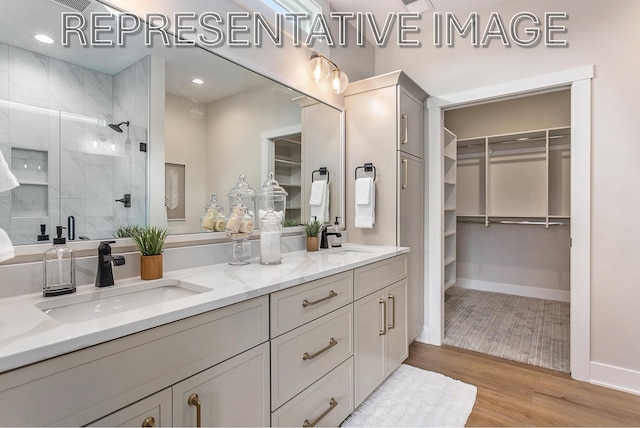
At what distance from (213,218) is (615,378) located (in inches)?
109

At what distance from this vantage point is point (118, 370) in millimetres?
785

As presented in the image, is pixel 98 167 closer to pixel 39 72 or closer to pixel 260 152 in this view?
pixel 39 72

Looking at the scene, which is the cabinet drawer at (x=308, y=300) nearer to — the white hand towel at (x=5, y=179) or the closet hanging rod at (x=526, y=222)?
the white hand towel at (x=5, y=179)

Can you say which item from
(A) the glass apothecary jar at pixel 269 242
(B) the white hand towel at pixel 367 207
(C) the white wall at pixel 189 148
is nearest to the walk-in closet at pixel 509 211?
(B) the white hand towel at pixel 367 207

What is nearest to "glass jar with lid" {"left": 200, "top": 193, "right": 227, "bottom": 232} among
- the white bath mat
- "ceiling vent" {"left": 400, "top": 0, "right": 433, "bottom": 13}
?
the white bath mat

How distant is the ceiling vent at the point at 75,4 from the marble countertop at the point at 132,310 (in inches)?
42.4

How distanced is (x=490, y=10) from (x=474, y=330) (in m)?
2.81

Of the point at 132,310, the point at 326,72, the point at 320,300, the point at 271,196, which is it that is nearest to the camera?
the point at 132,310

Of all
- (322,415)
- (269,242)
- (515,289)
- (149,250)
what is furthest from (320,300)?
(515,289)

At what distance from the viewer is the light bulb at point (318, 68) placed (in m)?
2.32

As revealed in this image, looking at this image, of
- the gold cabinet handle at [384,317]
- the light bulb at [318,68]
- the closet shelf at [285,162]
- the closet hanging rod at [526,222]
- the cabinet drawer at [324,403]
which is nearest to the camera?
the cabinet drawer at [324,403]

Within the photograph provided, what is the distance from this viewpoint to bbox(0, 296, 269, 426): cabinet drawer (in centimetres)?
66

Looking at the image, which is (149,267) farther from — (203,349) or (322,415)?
(322,415)

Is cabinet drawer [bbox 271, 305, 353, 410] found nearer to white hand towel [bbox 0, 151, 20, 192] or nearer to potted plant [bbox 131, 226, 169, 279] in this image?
potted plant [bbox 131, 226, 169, 279]
